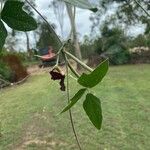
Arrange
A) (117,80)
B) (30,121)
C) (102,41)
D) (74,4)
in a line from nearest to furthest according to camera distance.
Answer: (74,4), (30,121), (117,80), (102,41)

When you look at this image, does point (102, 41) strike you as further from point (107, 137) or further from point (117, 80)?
point (107, 137)

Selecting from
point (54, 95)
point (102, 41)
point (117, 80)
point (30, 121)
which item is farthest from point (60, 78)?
point (102, 41)

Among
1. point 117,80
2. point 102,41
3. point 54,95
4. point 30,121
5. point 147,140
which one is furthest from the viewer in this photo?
point 102,41

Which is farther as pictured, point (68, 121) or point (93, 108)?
point (68, 121)

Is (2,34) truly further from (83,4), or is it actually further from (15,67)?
(15,67)

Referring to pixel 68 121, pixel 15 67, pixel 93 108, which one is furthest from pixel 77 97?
pixel 15 67

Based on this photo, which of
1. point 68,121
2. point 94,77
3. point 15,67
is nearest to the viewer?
point 94,77

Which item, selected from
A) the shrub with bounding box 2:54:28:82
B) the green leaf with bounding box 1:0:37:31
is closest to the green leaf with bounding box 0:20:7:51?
the green leaf with bounding box 1:0:37:31

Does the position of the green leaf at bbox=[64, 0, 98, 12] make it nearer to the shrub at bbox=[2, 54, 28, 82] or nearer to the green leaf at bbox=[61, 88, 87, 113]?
the green leaf at bbox=[61, 88, 87, 113]
